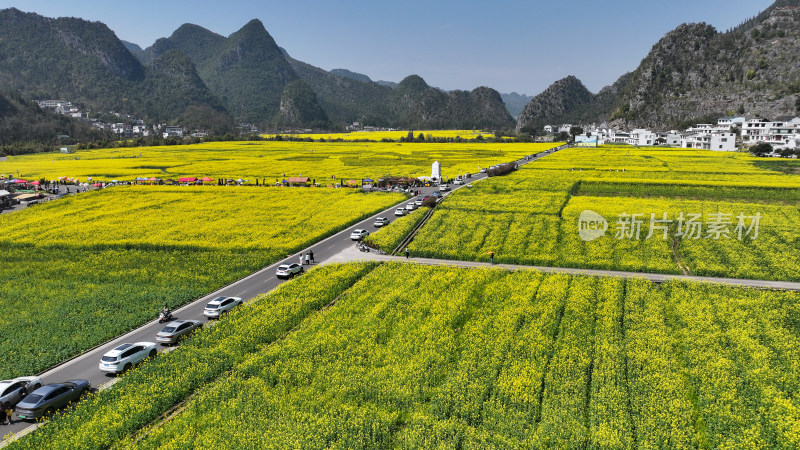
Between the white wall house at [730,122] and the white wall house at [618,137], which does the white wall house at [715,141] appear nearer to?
the white wall house at [730,122]

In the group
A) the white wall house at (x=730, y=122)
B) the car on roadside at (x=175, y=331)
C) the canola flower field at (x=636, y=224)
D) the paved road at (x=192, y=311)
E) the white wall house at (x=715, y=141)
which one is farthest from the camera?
the white wall house at (x=730, y=122)

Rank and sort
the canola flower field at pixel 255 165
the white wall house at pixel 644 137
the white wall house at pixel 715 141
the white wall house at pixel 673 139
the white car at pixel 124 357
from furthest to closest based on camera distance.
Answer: the white wall house at pixel 644 137, the white wall house at pixel 673 139, the white wall house at pixel 715 141, the canola flower field at pixel 255 165, the white car at pixel 124 357

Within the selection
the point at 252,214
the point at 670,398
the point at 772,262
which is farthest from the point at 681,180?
the point at 252,214

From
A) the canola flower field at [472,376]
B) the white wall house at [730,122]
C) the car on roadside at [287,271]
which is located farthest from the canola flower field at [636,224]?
the white wall house at [730,122]

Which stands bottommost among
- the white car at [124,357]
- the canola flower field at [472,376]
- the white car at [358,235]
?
the canola flower field at [472,376]

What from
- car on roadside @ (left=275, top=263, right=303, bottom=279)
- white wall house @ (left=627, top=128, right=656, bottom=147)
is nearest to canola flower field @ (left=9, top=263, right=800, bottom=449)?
car on roadside @ (left=275, top=263, right=303, bottom=279)

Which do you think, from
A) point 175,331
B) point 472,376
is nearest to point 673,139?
point 472,376

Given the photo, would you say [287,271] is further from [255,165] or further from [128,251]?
[255,165]
